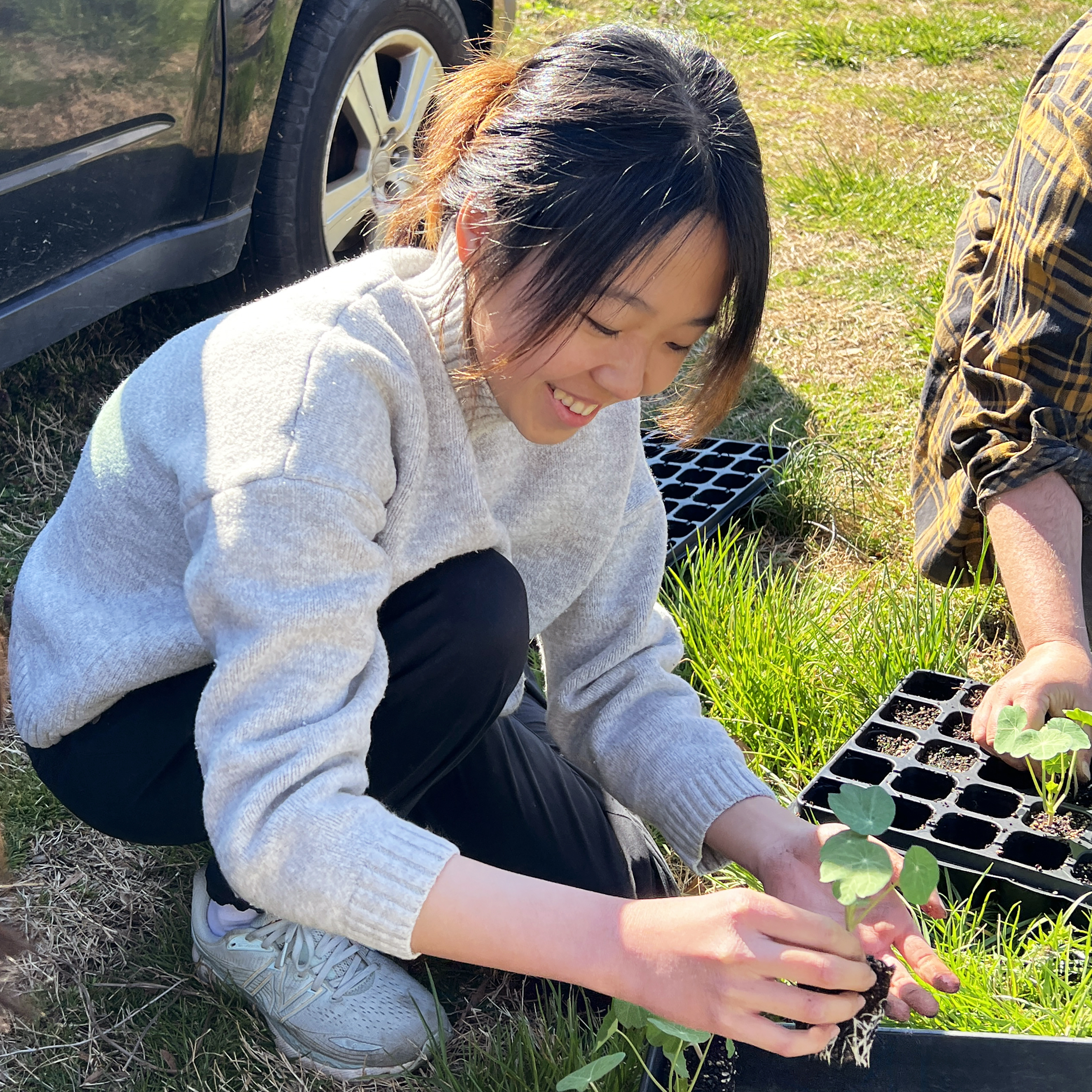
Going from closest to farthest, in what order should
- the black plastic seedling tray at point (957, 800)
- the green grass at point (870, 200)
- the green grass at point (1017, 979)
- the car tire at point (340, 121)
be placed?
the green grass at point (1017, 979) < the black plastic seedling tray at point (957, 800) < the car tire at point (340, 121) < the green grass at point (870, 200)

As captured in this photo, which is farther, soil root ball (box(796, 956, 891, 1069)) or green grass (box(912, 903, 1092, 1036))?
green grass (box(912, 903, 1092, 1036))

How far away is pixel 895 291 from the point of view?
3.42m

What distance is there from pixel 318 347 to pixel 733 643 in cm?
95

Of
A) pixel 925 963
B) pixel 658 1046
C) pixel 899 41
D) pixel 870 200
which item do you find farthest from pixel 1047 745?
pixel 899 41

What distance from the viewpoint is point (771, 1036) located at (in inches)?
38.4

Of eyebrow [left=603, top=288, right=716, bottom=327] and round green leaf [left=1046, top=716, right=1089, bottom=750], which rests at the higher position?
eyebrow [left=603, top=288, right=716, bottom=327]

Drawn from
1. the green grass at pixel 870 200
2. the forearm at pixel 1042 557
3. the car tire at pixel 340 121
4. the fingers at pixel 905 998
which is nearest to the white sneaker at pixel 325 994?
the fingers at pixel 905 998

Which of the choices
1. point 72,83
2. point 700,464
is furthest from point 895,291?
point 72,83

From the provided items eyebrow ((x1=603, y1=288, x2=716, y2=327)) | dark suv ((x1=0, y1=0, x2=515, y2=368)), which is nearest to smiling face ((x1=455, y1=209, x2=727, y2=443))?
eyebrow ((x1=603, y1=288, x2=716, y2=327))

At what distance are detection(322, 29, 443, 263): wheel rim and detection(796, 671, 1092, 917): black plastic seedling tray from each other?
1456 mm

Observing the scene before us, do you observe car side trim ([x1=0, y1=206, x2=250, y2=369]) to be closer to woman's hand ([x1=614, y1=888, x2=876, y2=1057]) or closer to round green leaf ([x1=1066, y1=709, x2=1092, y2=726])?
woman's hand ([x1=614, y1=888, x2=876, y2=1057])

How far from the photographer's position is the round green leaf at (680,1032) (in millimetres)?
1052

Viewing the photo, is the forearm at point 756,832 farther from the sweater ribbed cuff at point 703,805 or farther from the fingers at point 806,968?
the fingers at point 806,968

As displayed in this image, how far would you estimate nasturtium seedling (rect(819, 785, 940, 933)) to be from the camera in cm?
99
